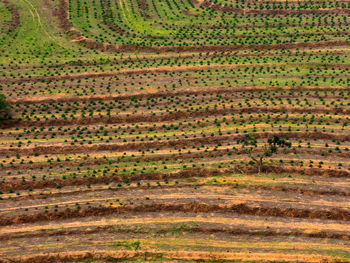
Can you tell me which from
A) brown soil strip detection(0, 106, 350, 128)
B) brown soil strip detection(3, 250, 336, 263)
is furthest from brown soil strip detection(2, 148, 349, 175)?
brown soil strip detection(3, 250, 336, 263)

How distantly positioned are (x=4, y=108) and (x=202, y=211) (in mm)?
45868

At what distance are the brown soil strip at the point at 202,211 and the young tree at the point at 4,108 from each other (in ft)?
96.9

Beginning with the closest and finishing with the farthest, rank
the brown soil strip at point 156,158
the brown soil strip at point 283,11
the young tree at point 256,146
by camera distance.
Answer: the young tree at point 256,146 < the brown soil strip at point 156,158 < the brown soil strip at point 283,11

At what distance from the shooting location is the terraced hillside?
5538 centimetres

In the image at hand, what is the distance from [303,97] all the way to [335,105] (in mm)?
6881

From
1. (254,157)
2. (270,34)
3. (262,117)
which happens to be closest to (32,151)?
(254,157)

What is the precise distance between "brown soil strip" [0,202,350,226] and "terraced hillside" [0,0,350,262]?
0.68 feet

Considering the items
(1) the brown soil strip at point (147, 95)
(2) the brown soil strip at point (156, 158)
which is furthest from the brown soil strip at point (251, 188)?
(1) the brown soil strip at point (147, 95)

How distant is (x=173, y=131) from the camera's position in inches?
3024

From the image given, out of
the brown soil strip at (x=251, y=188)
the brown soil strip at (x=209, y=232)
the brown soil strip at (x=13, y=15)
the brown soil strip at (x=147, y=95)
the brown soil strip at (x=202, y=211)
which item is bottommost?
the brown soil strip at (x=209, y=232)

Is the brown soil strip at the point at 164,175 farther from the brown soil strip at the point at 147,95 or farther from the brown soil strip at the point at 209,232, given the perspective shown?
the brown soil strip at the point at 147,95

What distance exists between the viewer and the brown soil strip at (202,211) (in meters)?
57.9

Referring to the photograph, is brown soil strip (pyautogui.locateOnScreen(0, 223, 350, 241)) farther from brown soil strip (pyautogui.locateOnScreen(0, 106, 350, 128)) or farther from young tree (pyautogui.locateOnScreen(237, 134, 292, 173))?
brown soil strip (pyautogui.locateOnScreen(0, 106, 350, 128))

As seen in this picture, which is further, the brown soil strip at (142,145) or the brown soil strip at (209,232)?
the brown soil strip at (142,145)
